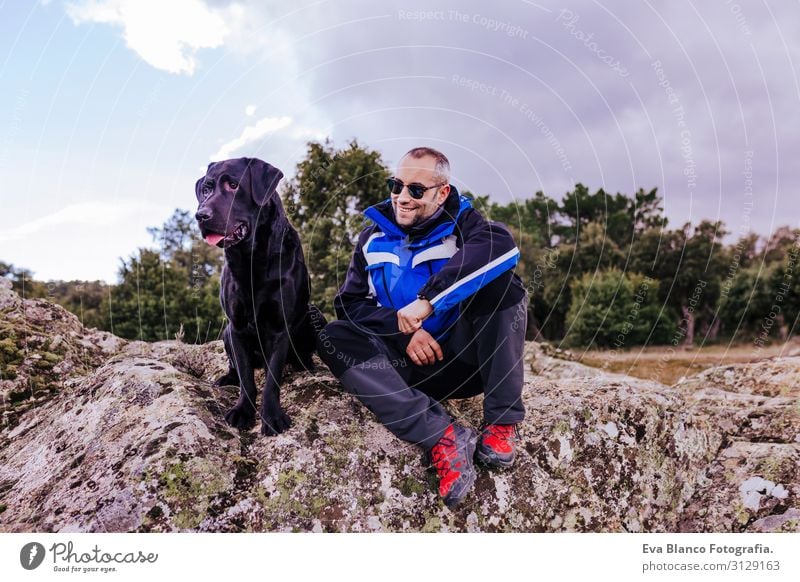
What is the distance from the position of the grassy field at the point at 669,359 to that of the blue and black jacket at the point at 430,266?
6969 millimetres

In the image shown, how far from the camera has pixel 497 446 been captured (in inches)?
134

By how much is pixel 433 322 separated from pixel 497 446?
0.86 metres

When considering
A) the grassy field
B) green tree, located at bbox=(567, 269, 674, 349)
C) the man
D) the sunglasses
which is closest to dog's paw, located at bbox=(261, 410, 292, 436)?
the man

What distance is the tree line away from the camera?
838 centimetres

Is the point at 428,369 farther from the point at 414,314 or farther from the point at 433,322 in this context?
the point at 414,314

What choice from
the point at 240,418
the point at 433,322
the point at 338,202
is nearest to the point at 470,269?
the point at 433,322

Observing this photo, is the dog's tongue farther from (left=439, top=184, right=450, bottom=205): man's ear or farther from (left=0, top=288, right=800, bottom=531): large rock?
(left=439, top=184, right=450, bottom=205): man's ear

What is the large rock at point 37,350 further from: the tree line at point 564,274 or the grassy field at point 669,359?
the grassy field at point 669,359

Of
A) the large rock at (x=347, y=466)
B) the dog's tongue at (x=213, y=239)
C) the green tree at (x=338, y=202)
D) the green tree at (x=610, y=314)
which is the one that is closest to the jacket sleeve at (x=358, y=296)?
the large rock at (x=347, y=466)

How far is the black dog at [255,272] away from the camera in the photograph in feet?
10.6

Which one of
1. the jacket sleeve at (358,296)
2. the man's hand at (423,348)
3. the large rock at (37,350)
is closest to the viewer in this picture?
the man's hand at (423,348)

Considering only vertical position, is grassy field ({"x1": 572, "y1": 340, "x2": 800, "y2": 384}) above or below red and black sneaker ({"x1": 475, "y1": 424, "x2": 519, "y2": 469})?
below

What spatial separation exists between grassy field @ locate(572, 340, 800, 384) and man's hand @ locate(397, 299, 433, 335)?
23.6 feet
